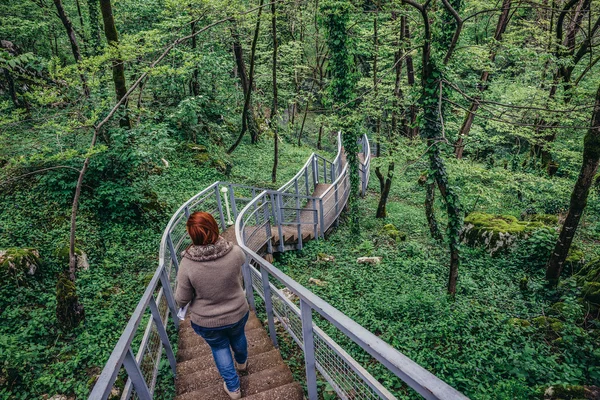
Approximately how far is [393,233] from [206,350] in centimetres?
770

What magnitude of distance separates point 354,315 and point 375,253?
329 centimetres

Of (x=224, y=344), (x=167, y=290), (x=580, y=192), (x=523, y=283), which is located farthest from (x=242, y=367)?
(x=580, y=192)

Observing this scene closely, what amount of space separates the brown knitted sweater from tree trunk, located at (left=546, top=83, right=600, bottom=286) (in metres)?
6.12

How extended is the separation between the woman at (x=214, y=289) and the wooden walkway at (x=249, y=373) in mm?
224

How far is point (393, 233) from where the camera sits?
33.4 ft

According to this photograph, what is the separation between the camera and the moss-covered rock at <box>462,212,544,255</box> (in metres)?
8.38

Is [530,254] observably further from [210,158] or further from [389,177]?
[210,158]

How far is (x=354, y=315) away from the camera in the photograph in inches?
225

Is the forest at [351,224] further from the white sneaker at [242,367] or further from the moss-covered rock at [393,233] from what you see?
the white sneaker at [242,367]

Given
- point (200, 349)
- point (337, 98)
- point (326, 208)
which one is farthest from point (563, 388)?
point (337, 98)

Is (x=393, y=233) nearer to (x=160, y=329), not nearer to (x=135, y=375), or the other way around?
(x=160, y=329)

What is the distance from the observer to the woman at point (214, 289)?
102 inches

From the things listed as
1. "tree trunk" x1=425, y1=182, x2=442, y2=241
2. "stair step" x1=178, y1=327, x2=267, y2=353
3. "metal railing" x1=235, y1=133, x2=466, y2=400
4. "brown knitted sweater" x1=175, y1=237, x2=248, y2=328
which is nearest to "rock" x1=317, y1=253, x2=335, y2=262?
"tree trunk" x1=425, y1=182, x2=442, y2=241

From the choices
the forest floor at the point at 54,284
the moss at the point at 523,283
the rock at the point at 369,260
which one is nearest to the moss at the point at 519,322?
the moss at the point at 523,283
